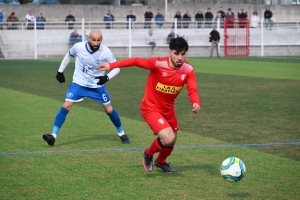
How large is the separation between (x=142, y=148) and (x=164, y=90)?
2.27 meters

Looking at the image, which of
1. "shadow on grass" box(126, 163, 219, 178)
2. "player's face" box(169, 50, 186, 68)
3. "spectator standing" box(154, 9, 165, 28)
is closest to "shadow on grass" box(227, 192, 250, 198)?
"shadow on grass" box(126, 163, 219, 178)

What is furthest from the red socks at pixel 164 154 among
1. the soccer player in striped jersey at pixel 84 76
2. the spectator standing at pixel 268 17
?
the spectator standing at pixel 268 17

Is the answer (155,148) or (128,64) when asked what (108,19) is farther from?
(128,64)

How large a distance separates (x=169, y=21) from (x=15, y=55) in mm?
10749

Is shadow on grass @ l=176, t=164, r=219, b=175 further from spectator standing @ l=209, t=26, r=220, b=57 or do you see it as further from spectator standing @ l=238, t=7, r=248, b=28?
spectator standing @ l=238, t=7, r=248, b=28

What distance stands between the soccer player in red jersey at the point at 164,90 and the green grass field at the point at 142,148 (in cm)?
38

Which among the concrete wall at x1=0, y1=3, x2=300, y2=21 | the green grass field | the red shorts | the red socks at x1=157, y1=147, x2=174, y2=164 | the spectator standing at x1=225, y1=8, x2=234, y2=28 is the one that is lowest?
the green grass field

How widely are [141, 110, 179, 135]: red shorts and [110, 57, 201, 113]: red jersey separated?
0.07 metres

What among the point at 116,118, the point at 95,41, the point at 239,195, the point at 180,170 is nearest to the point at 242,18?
the point at 116,118

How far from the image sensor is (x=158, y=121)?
27.5 feet

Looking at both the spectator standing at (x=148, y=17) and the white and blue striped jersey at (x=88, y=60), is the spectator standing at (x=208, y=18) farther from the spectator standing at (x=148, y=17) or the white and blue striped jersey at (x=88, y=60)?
the white and blue striped jersey at (x=88, y=60)

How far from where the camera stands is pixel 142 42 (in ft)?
145

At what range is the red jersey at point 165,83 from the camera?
8.43m

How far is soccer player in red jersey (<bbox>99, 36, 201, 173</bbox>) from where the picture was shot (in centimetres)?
827
